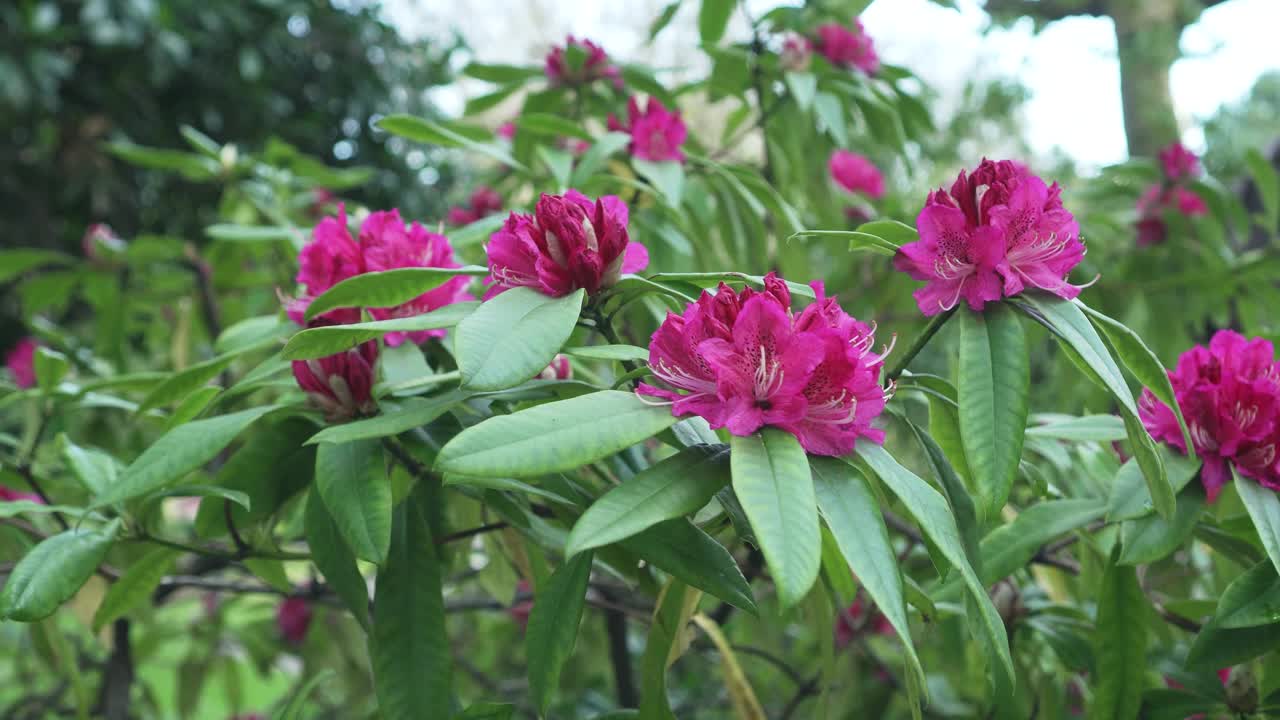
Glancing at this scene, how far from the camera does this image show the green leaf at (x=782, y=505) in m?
0.42

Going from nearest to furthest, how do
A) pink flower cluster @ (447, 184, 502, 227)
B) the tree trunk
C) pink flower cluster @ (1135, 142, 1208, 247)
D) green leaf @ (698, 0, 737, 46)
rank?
green leaf @ (698, 0, 737, 46) < pink flower cluster @ (447, 184, 502, 227) < pink flower cluster @ (1135, 142, 1208, 247) < the tree trunk

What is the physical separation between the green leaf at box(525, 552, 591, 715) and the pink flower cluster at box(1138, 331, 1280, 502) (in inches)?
16.7

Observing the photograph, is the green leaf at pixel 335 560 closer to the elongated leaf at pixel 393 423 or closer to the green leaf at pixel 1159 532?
the elongated leaf at pixel 393 423

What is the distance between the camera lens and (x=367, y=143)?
295cm

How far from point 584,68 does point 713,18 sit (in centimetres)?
22

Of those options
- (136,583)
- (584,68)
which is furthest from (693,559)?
(584,68)

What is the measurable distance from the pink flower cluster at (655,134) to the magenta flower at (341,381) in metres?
0.44

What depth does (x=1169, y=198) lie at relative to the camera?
64.4 inches

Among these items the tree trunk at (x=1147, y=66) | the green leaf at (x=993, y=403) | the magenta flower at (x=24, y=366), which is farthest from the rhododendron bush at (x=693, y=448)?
the tree trunk at (x=1147, y=66)

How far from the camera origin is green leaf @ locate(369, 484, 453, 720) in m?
0.65

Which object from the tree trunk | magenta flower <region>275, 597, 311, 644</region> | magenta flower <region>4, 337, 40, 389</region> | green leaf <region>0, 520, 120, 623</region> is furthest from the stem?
the tree trunk

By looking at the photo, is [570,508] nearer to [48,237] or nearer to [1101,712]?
[1101,712]

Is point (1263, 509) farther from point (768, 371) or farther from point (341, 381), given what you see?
point (341, 381)

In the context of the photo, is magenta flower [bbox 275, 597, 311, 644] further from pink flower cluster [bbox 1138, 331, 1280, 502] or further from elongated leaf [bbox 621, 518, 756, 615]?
pink flower cluster [bbox 1138, 331, 1280, 502]
